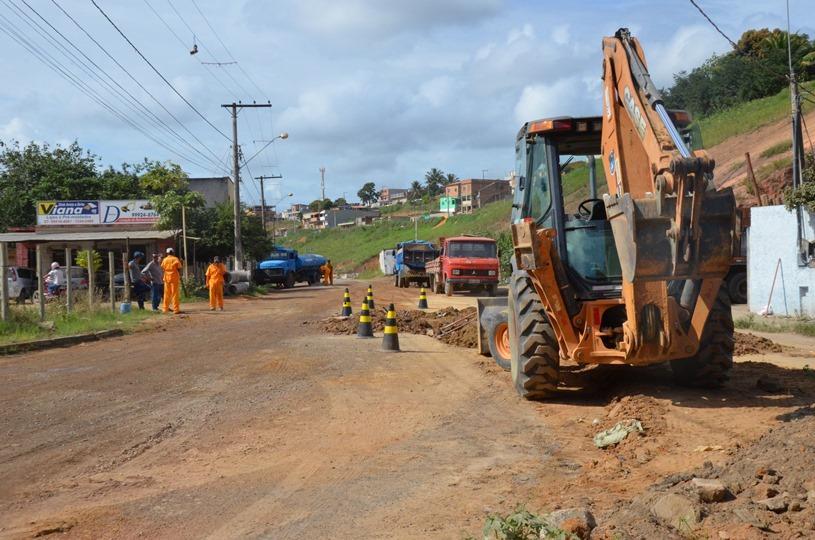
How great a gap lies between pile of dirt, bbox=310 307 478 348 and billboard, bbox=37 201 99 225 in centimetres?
2866

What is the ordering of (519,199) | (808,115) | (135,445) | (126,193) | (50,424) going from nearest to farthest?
(135,445)
(50,424)
(519,199)
(808,115)
(126,193)

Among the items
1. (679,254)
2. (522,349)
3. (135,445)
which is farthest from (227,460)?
(679,254)

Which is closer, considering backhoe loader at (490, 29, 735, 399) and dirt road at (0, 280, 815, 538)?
dirt road at (0, 280, 815, 538)

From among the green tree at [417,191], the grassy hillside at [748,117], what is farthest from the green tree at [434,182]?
the grassy hillside at [748,117]

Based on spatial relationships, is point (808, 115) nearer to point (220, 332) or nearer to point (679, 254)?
point (220, 332)

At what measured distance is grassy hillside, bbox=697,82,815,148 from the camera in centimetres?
5284

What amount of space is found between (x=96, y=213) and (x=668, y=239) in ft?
139

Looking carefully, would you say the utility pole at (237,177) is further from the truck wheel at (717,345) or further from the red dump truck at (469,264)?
the truck wheel at (717,345)

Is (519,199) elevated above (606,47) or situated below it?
below

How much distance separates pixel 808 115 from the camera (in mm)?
48312

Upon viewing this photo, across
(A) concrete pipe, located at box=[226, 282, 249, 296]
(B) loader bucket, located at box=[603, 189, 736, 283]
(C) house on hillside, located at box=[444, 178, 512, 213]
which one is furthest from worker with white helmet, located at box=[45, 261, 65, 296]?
(C) house on hillside, located at box=[444, 178, 512, 213]

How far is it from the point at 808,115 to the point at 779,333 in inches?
1440

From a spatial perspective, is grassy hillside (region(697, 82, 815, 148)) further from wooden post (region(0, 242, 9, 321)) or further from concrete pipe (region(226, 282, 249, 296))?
wooden post (region(0, 242, 9, 321))

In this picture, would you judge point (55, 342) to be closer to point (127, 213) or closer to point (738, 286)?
point (738, 286)
